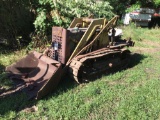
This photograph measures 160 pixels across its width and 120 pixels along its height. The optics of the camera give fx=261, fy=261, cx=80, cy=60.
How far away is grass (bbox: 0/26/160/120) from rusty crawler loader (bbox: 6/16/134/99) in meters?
0.26

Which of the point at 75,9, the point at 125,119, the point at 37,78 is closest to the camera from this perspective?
the point at 125,119

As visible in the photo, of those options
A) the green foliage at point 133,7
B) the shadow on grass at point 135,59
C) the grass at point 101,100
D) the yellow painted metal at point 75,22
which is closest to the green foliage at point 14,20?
the grass at point 101,100

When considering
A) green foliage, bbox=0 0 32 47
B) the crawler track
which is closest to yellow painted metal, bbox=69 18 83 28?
the crawler track

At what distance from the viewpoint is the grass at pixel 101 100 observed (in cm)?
511

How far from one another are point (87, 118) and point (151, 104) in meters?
1.47

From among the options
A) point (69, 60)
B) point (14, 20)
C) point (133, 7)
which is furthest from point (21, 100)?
point (133, 7)

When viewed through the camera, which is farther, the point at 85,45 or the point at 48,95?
the point at 85,45

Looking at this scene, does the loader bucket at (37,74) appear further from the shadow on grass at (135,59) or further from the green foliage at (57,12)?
the green foliage at (57,12)

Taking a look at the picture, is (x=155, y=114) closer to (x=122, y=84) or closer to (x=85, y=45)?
(x=122, y=84)

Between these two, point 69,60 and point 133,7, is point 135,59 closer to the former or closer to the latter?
point 69,60

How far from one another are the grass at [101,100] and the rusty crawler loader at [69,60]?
259mm

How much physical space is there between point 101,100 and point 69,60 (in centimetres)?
138

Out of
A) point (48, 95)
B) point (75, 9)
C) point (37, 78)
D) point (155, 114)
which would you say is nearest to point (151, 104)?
point (155, 114)

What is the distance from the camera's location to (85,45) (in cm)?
672
